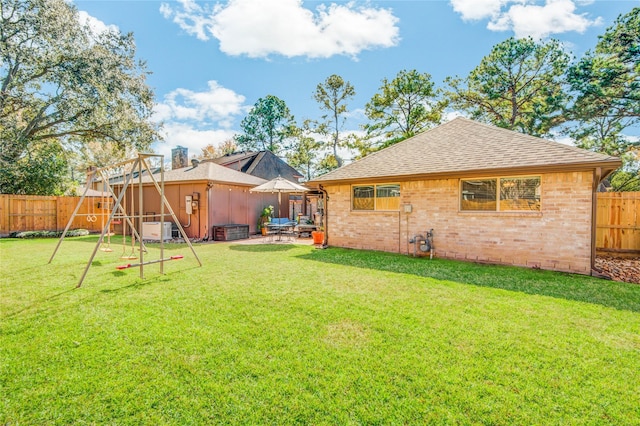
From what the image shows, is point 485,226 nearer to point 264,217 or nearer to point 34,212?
point 264,217

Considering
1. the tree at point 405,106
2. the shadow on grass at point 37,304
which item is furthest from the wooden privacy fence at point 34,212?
the tree at point 405,106

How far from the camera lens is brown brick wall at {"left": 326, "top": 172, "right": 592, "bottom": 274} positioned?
6582 millimetres

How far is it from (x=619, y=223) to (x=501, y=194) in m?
4.50

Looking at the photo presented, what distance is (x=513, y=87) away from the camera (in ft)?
59.8

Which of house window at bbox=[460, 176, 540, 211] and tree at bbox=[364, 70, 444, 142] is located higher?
tree at bbox=[364, 70, 444, 142]

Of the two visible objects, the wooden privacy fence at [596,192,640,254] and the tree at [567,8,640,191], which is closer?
the wooden privacy fence at [596,192,640,254]

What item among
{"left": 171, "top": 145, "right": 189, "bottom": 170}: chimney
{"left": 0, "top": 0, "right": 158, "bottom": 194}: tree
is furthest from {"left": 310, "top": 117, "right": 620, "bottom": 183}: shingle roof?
{"left": 0, "top": 0, "right": 158, "bottom": 194}: tree

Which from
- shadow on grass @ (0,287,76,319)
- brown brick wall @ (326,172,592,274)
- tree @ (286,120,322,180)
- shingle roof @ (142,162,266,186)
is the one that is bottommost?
shadow on grass @ (0,287,76,319)

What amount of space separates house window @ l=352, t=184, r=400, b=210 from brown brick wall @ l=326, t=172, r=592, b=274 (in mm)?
205

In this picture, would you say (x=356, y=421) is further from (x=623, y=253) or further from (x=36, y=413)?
(x=623, y=253)

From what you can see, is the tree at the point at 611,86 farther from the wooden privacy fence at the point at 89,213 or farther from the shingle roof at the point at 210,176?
the shingle roof at the point at 210,176

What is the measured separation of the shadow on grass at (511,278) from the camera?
5.04m

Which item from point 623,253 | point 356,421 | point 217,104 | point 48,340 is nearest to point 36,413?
point 48,340

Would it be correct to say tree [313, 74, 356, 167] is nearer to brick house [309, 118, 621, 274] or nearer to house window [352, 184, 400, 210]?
brick house [309, 118, 621, 274]
